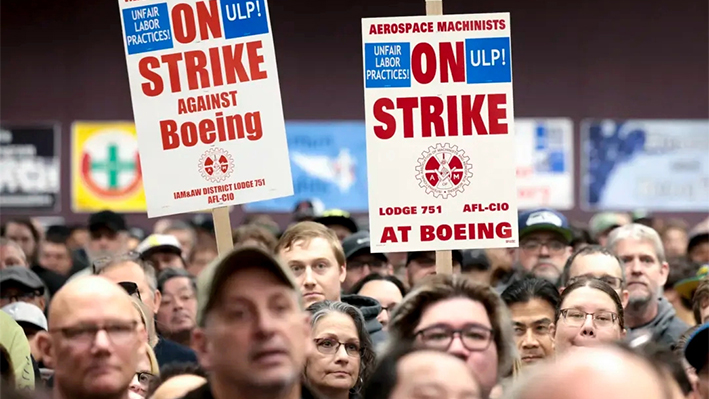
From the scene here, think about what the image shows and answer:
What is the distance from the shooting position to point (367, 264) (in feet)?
30.0

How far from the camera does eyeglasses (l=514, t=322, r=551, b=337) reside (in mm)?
6969

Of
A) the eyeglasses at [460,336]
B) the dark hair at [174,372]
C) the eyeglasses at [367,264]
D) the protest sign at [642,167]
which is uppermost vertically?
the eyeglasses at [460,336]

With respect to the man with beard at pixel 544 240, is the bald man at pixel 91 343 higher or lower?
higher

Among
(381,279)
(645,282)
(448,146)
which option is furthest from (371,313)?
(645,282)

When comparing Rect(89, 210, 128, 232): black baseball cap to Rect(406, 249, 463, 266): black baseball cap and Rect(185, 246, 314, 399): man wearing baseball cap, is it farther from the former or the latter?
Rect(185, 246, 314, 399): man wearing baseball cap

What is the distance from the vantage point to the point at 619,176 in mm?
18891

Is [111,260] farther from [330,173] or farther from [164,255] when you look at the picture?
[330,173]

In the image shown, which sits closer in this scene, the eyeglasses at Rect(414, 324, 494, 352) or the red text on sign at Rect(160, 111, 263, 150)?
the eyeglasses at Rect(414, 324, 494, 352)

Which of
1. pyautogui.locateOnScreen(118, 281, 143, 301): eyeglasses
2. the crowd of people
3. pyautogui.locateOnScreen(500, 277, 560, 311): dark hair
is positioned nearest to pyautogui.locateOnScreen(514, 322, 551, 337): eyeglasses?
the crowd of people

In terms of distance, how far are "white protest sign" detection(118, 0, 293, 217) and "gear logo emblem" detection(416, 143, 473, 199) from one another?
61 centimetres

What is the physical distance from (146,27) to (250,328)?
10.1 feet

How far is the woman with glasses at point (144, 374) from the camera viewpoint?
6.05 meters

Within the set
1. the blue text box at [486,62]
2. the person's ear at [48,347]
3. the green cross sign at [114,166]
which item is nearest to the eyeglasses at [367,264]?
the blue text box at [486,62]

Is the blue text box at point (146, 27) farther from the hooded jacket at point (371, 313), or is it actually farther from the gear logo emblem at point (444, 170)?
the hooded jacket at point (371, 313)
